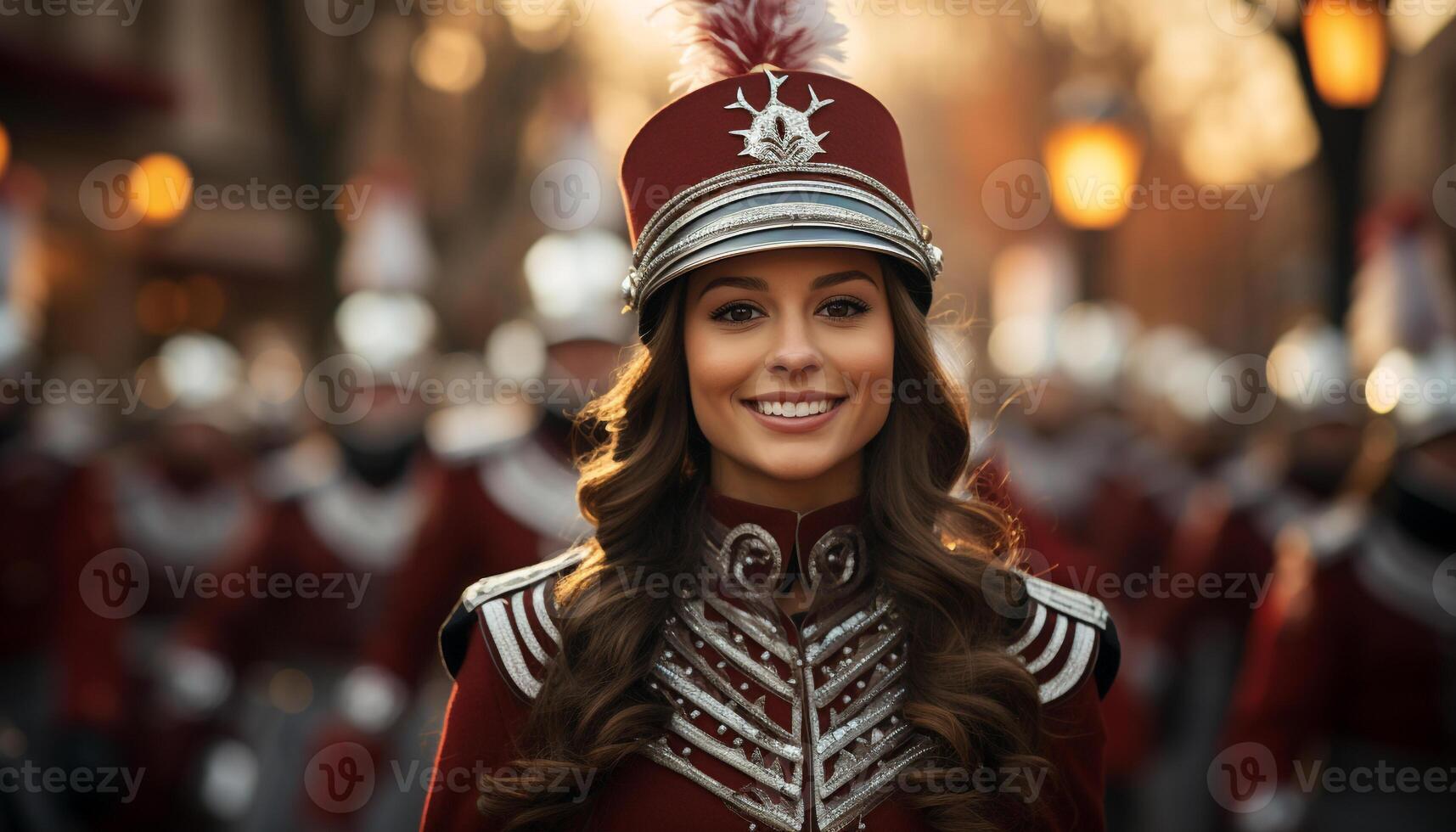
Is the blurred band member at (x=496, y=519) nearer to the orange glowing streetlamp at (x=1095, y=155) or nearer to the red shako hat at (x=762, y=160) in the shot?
the red shako hat at (x=762, y=160)

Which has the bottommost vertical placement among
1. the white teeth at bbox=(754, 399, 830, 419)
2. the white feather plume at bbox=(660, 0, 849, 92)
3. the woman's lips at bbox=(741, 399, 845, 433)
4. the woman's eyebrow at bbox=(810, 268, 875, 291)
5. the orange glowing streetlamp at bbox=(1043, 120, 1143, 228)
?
the woman's lips at bbox=(741, 399, 845, 433)

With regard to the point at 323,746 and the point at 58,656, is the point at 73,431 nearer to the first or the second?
the point at 58,656

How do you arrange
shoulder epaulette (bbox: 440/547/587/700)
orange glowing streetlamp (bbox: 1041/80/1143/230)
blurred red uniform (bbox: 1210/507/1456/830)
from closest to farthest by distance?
shoulder epaulette (bbox: 440/547/587/700), blurred red uniform (bbox: 1210/507/1456/830), orange glowing streetlamp (bbox: 1041/80/1143/230)

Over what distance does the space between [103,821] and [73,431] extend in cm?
215

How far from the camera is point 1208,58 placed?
2008 cm

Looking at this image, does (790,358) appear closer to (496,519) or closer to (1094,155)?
(496,519)

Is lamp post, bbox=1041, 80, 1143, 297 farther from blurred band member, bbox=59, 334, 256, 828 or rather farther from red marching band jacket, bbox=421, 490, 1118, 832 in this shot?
red marching band jacket, bbox=421, 490, 1118, 832

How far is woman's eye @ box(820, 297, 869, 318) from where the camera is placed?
9.91 ft

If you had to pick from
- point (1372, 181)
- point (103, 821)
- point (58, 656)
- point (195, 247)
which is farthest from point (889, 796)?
point (195, 247)

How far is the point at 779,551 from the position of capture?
10.1ft

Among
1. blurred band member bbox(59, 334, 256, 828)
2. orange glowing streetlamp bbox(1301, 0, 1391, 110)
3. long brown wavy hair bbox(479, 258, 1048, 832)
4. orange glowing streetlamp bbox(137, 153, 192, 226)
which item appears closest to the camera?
long brown wavy hair bbox(479, 258, 1048, 832)

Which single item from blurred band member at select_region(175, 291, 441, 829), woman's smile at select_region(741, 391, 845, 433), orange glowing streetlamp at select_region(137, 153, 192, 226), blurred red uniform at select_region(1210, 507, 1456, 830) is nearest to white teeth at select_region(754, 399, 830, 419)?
woman's smile at select_region(741, 391, 845, 433)

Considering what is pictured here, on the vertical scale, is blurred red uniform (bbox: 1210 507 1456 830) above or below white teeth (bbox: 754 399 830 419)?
below

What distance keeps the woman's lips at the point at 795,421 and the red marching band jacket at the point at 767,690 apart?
23 cm
